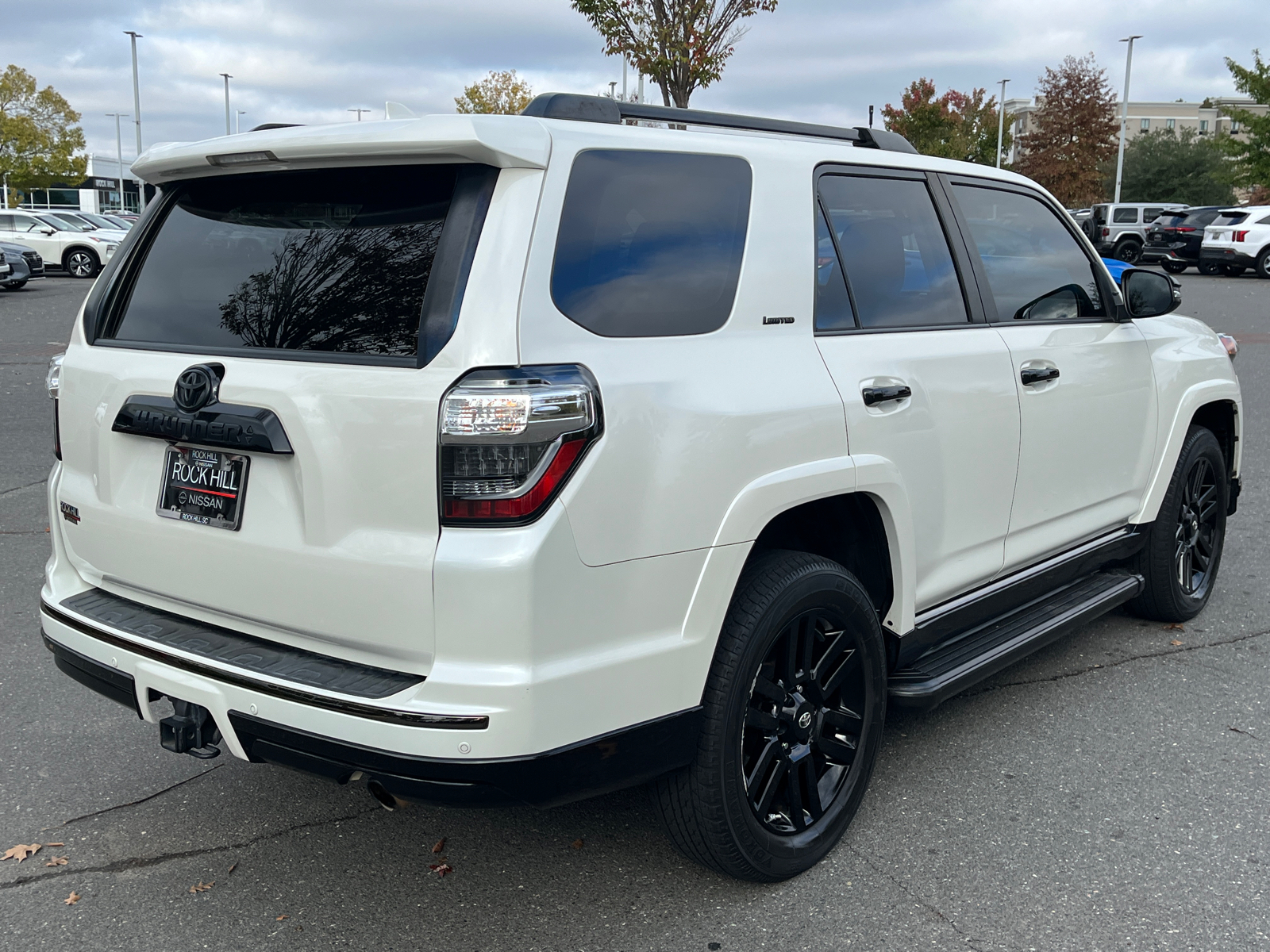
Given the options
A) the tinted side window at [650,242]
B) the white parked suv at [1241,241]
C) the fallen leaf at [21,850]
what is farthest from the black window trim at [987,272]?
the white parked suv at [1241,241]

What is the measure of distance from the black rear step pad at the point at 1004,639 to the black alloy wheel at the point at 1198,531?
0.59 metres

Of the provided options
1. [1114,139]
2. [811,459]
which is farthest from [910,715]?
[1114,139]

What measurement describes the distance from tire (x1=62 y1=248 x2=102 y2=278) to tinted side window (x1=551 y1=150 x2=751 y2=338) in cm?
2767

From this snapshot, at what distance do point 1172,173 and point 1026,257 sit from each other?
2803 inches

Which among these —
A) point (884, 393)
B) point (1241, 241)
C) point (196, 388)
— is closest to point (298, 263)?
point (196, 388)

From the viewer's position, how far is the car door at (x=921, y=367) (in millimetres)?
3158

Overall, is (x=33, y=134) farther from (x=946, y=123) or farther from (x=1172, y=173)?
(x=1172, y=173)

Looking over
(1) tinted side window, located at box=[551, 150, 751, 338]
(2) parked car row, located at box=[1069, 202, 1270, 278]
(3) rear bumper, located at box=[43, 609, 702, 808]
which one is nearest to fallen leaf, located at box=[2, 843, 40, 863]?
(3) rear bumper, located at box=[43, 609, 702, 808]

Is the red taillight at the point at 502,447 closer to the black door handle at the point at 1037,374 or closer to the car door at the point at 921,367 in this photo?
the car door at the point at 921,367

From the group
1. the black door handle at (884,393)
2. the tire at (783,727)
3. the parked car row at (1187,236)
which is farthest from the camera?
the parked car row at (1187,236)

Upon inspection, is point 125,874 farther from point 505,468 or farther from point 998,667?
point 998,667

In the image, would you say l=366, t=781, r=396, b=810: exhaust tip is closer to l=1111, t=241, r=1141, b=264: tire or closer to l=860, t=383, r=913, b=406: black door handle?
l=860, t=383, r=913, b=406: black door handle

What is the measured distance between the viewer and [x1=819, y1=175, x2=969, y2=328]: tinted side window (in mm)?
3293

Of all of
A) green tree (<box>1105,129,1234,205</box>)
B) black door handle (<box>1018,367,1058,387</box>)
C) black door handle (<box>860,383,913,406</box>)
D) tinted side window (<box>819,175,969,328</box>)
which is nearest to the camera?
black door handle (<box>860,383,913,406</box>)
